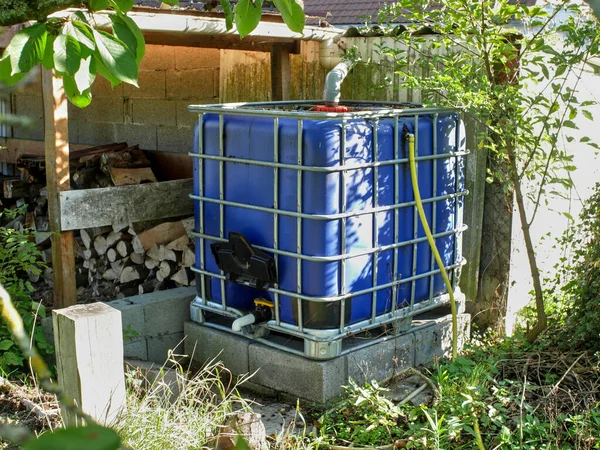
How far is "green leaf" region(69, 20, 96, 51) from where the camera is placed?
139 centimetres

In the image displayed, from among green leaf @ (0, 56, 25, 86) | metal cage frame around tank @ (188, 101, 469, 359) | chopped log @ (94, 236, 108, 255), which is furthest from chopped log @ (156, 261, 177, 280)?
green leaf @ (0, 56, 25, 86)

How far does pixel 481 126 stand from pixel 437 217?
35.5 inches

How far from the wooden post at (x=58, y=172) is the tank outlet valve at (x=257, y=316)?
119 centimetres

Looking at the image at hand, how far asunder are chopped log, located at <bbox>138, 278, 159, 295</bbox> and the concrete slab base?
98cm

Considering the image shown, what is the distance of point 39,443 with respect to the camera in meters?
0.51

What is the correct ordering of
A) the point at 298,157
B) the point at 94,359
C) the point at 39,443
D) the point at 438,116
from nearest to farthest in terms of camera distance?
the point at 39,443, the point at 94,359, the point at 298,157, the point at 438,116

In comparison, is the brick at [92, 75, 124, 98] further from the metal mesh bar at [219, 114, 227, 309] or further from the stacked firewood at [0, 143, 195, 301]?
the metal mesh bar at [219, 114, 227, 309]

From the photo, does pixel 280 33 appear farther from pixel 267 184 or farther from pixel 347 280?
pixel 347 280

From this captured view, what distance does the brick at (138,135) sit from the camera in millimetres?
7727

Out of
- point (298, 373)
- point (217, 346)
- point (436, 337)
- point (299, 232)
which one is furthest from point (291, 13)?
point (436, 337)

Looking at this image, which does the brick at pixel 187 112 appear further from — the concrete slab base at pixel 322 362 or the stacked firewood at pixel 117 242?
the concrete slab base at pixel 322 362

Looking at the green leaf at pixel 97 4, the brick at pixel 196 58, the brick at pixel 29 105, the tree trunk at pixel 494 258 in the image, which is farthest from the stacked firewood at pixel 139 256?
the green leaf at pixel 97 4

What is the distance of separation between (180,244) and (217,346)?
1.18 m

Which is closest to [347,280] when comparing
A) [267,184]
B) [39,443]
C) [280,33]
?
[267,184]
